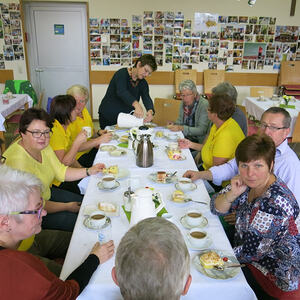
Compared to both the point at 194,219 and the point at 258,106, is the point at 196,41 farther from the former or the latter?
the point at 194,219

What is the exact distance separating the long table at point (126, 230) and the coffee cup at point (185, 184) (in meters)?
0.05

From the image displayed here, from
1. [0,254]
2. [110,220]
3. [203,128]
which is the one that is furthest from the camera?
[203,128]

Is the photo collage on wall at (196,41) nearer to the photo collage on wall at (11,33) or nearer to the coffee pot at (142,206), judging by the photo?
the photo collage on wall at (11,33)

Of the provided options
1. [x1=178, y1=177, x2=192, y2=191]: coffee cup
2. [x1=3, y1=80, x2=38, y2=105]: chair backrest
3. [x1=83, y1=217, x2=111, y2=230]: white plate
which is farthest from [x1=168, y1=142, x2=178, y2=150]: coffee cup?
[x1=3, y1=80, x2=38, y2=105]: chair backrest

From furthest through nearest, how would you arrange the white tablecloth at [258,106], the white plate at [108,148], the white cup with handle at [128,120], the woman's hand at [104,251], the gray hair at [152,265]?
the white tablecloth at [258,106]
the white cup with handle at [128,120]
the white plate at [108,148]
the woman's hand at [104,251]
the gray hair at [152,265]

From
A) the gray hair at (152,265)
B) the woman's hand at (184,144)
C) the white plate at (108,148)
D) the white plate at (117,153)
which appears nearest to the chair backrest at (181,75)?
the woman's hand at (184,144)

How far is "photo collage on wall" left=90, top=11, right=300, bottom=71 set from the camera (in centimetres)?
568

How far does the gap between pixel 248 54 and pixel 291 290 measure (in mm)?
5405

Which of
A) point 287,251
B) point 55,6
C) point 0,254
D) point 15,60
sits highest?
point 55,6

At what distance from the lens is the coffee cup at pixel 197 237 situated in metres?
1.39

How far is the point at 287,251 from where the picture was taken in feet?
4.67

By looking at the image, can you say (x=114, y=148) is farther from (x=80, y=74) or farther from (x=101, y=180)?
(x=80, y=74)

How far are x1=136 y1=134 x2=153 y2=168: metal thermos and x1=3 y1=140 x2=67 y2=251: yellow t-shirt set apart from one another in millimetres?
553

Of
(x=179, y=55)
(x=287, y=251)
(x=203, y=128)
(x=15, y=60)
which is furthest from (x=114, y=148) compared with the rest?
(x=15, y=60)
